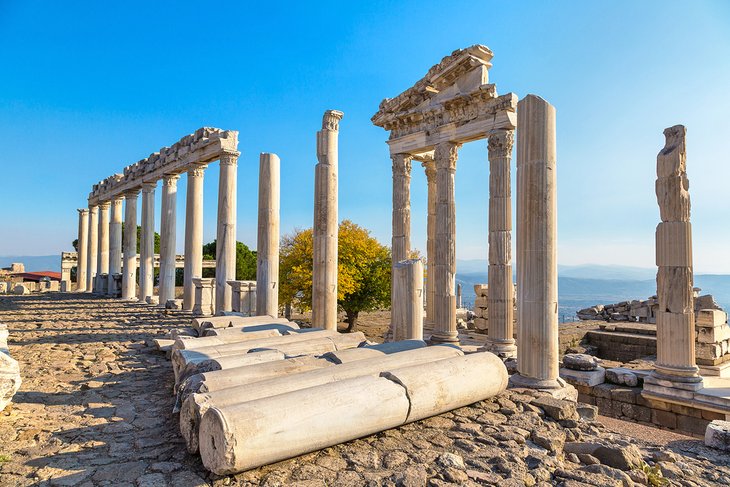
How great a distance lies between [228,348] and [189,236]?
13.0m

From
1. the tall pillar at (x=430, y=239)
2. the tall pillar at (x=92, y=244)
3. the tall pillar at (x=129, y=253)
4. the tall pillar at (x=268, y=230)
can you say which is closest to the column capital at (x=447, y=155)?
the tall pillar at (x=430, y=239)

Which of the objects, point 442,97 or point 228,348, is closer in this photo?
point 228,348

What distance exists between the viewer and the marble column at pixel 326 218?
15.4m

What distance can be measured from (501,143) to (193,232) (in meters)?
14.0

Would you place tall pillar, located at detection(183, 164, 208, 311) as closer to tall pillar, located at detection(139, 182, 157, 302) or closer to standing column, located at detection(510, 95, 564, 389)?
tall pillar, located at detection(139, 182, 157, 302)

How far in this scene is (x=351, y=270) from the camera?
89.4 feet

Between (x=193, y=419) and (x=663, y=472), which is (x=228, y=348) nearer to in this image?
(x=193, y=419)

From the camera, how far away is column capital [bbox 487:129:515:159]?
1523cm

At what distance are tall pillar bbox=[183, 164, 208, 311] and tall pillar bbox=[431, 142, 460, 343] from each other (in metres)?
10.9

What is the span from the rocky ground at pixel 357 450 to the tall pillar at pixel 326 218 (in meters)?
7.11

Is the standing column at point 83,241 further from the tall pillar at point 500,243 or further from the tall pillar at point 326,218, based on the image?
the tall pillar at point 500,243

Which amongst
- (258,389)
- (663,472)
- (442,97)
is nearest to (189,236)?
(442,97)

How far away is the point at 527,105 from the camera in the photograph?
340 inches

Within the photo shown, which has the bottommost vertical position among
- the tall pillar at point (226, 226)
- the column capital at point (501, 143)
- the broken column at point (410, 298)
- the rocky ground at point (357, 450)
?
the rocky ground at point (357, 450)
